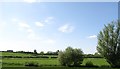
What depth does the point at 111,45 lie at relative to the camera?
63.1 metres

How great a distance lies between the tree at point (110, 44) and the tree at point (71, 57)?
5.20 metres

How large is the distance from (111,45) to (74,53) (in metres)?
9.10

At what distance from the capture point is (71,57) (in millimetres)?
65500

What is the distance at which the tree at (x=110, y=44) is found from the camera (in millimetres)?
62062

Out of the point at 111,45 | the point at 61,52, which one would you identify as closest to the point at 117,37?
the point at 111,45

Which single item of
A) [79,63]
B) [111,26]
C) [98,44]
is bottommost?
[79,63]

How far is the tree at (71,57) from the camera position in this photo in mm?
65250

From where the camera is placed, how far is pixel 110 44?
207 feet

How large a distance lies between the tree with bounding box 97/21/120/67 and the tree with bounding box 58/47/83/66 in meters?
5.20

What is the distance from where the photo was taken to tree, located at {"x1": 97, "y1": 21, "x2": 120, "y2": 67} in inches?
2443

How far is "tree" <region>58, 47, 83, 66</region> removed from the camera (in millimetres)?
65250

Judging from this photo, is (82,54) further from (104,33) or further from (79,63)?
(104,33)

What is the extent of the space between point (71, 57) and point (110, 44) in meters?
9.74

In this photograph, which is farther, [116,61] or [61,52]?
[61,52]
